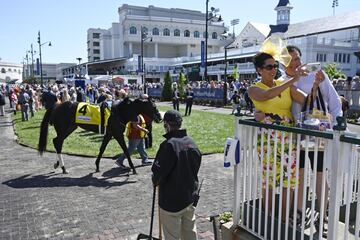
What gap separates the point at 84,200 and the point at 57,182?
1.37 meters

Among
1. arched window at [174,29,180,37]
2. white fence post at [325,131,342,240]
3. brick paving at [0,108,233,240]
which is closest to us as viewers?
white fence post at [325,131,342,240]

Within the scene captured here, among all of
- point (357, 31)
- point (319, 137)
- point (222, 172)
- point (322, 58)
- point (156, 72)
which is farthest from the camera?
point (156, 72)

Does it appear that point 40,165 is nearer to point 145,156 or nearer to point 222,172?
point 145,156

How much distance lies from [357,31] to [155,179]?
220 feet

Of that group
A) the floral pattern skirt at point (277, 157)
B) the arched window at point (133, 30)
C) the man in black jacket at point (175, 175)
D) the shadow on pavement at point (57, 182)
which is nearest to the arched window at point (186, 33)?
the arched window at point (133, 30)

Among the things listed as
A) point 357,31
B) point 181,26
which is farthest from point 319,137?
point 181,26

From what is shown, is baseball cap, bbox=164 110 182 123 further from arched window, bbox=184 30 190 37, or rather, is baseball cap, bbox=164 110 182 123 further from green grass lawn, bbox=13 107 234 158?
arched window, bbox=184 30 190 37

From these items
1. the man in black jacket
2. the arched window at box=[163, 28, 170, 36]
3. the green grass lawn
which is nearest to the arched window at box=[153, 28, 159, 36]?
the arched window at box=[163, 28, 170, 36]

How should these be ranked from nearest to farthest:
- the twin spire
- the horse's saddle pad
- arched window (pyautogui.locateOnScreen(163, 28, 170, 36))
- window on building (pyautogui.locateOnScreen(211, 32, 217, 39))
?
the horse's saddle pad < the twin spire < arched window (pyautogui.locateOnScreen(163, 28, 170, 36)) < window on building (pyautogui.locateOnScreen(211, 32, 217, 39))

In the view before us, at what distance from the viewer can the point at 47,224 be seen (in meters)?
4.85

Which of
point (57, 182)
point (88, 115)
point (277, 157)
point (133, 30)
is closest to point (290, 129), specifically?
point (277, 157)

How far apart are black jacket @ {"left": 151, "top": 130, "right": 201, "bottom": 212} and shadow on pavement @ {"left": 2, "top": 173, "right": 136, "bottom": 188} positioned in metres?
3.35

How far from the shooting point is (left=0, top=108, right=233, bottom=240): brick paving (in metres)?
4.68

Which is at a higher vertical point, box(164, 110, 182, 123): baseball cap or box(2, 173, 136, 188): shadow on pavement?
box(164, 110, 182, 123): baseball cap
